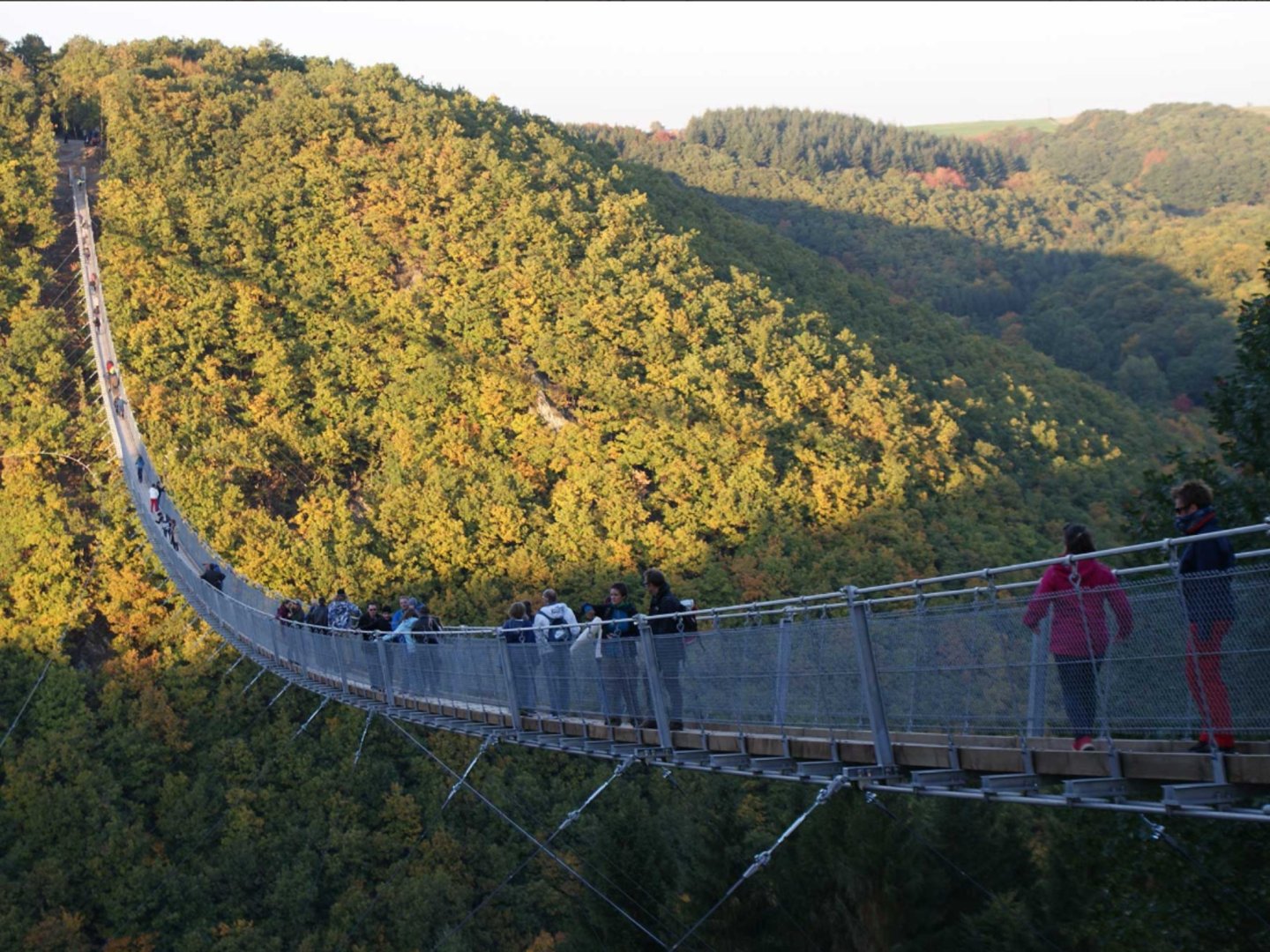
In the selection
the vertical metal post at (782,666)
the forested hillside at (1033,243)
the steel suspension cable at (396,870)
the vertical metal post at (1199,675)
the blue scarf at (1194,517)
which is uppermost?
the blue scarf at (1194,517)

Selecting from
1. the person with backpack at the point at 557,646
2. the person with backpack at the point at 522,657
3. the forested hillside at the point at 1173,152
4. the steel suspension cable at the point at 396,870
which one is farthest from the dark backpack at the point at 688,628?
the forested hillside at the point at 1173,152

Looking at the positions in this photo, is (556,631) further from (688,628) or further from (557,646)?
(688,628)

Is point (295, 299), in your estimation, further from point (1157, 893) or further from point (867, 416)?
point (1157, 893)

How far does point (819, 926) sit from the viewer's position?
19.4 meters

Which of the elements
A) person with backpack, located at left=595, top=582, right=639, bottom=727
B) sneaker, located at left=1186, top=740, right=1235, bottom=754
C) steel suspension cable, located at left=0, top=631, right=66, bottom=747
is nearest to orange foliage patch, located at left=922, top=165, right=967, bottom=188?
steel suspension cable, located at left=0, top=631, right=66, bottom=747

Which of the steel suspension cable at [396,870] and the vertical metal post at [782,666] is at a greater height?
the vertical metal post at [782,666]

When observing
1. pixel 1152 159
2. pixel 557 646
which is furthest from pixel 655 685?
pixel 1152 159

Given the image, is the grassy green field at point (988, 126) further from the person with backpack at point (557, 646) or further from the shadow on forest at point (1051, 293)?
the person with backpack at point (557, 646)

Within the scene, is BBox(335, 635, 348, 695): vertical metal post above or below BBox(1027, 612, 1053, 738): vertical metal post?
below

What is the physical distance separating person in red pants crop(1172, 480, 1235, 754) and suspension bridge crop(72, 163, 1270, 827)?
0.04m

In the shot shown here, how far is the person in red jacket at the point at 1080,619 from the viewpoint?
6250mm

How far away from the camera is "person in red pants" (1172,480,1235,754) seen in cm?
579

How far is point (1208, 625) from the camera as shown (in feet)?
19.2

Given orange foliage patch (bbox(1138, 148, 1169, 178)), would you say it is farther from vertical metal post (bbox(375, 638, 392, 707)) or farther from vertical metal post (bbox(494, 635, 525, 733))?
vertical metal post (bbox(494, 635, 525, 733))
